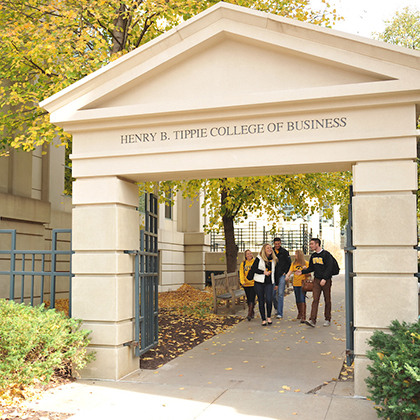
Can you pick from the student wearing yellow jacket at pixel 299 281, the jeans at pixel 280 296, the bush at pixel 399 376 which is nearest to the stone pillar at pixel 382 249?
the bush at pixel 399 376

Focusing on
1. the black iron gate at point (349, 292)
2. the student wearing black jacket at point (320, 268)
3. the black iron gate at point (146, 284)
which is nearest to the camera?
the black iron gate at point (349, 292)

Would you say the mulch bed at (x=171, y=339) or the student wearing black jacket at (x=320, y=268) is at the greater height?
the student wearing black jacket at (x=320, y=268)

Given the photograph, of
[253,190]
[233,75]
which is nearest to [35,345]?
[233,75]

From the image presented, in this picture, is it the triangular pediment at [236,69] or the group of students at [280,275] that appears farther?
the group of students at [280,275]

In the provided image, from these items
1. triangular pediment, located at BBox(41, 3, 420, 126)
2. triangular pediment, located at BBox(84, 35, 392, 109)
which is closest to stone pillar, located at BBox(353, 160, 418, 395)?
triangular pediment, located at BBox(41, 3, 420, 126)

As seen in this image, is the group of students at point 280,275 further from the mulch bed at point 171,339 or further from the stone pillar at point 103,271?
the stone pillar at point 103,271

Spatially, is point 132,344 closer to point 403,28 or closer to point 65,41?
point 65,41

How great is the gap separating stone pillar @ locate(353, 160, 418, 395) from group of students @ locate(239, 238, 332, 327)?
14.5ft

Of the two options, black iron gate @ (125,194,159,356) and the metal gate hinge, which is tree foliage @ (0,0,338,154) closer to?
black iron gate @ (125,194,159,356)

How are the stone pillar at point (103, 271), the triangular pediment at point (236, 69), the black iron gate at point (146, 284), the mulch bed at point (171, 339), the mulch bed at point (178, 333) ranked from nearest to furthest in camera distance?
the mulch bed at point (171, 339) < the triangular pediment at point (236, 69) < the stone pillar at point (103, 271) < the black iron gate at point (146, 284) < the mulch bed at point (178, 333)

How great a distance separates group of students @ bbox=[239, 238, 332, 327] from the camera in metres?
10.7

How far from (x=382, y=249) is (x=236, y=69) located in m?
3.13

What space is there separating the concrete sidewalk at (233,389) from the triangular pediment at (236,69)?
12.5 feet

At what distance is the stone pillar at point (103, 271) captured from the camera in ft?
23.4
